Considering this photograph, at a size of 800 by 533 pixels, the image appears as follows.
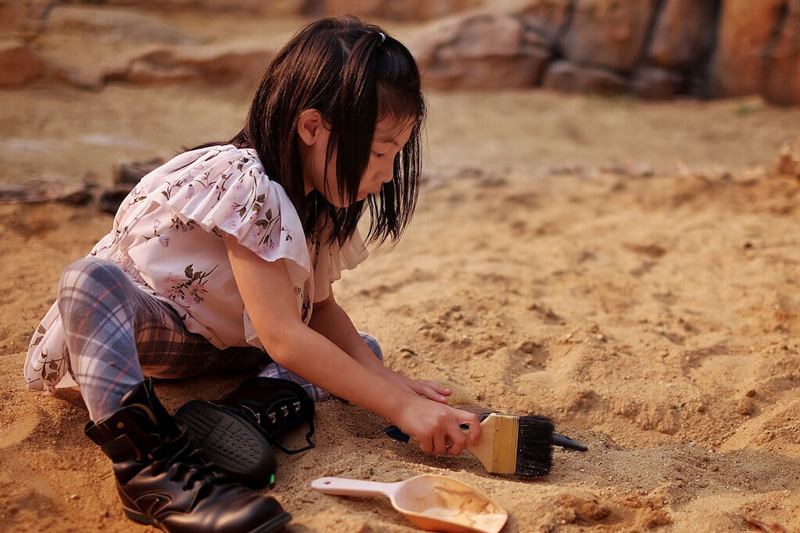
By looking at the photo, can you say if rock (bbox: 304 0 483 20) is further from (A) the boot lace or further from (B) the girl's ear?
(A) the boot lace

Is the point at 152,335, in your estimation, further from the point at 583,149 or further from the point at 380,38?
the point at 583,149

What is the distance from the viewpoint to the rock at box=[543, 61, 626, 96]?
6.84 m

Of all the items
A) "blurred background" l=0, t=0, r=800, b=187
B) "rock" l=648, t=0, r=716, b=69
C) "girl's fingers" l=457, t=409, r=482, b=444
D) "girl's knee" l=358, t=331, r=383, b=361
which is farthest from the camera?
"rock" l=648, t=0, r=716, b=69

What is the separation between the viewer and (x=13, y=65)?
18.1 ft

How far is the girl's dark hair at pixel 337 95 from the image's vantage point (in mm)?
1491

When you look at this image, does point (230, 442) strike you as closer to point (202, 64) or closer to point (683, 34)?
point (202, 64)

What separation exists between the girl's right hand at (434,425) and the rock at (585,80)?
19.1ft

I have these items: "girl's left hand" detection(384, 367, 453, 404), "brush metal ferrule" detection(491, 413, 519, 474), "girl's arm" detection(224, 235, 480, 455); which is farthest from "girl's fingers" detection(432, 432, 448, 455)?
"girl's left hand" detection(384, 367, 453, 404)

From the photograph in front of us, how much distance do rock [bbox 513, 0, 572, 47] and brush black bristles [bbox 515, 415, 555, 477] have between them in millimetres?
5930

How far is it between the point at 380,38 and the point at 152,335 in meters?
0.78

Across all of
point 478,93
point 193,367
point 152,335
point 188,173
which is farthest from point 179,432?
point 478,93

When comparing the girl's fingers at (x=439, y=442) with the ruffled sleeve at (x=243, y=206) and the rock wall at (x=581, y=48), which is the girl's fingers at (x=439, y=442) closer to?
the ruffled sleeve at (x=243, y=206)

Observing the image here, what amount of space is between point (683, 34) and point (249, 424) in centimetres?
635

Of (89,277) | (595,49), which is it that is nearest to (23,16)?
(595,49)
